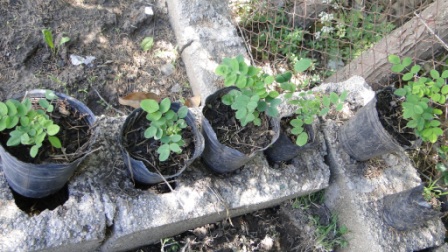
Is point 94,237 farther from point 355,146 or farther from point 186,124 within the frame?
point 355,146

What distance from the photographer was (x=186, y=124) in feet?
6.84

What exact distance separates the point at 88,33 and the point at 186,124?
53.4 inches

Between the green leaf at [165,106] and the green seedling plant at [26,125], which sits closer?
the green seedling plant at [26,125]

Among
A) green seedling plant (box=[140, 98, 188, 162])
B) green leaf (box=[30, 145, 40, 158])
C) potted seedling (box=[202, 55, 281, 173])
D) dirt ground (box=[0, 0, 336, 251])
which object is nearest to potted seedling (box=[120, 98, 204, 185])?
green seedling plant (box=[140, 98, 188, 162])

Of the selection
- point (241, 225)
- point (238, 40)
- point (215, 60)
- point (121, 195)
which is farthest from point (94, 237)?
point (238, 40)

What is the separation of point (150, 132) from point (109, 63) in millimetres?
1223

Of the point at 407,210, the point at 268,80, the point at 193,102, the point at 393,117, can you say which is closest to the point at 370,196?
the point at 407,210

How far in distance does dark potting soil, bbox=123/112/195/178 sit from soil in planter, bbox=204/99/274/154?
16 cm

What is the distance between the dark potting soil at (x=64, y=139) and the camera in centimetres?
181

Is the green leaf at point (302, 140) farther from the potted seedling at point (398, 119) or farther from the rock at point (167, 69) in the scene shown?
the rock at point (167, 69)

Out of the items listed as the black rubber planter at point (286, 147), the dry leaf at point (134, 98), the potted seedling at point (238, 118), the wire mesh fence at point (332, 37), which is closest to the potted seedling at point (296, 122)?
the black rubber planter at point (286, 147)

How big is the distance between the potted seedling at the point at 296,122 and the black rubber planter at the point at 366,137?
0.19 metres

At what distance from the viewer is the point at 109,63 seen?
3000mm

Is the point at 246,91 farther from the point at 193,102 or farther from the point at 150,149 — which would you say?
the point at 193,102
